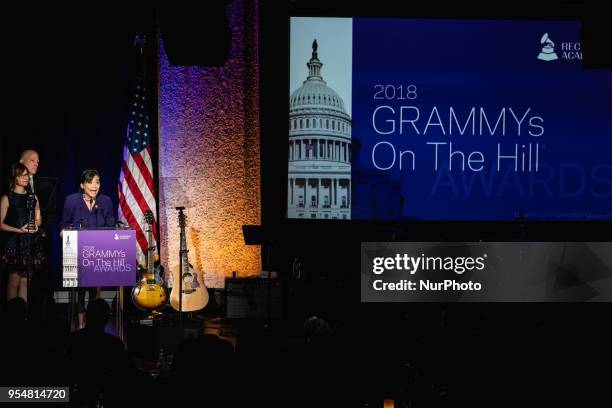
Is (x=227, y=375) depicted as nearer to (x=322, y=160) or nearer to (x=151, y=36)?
(x=322, y=160)

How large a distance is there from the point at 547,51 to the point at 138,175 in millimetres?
4567

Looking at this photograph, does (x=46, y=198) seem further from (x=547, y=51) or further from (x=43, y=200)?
(x=547, y=51)

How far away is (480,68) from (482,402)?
5095mm

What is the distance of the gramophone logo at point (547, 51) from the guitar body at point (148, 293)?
4.68 meters

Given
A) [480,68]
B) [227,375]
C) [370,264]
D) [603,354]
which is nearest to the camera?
[227,375]

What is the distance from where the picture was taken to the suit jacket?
6.49 m

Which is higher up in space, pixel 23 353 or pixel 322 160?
pixel 322 160

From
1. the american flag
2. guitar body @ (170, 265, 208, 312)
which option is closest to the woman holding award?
the american flag

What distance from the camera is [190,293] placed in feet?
21.0

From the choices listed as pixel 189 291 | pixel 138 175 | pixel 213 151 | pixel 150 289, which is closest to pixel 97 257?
pixel 150 289

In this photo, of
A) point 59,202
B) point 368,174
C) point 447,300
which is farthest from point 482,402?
point 59,202

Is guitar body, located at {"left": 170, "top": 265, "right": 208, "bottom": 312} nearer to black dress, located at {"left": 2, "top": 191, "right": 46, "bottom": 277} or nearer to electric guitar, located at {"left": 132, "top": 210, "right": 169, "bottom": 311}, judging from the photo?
electric guitar, located at {"left": 132, "top": 210, "right": 169, "bottom": 311}

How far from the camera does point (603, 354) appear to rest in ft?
10.9

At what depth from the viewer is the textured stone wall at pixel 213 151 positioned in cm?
729
